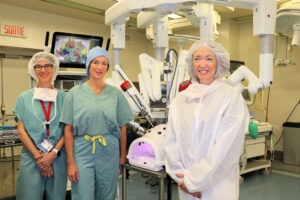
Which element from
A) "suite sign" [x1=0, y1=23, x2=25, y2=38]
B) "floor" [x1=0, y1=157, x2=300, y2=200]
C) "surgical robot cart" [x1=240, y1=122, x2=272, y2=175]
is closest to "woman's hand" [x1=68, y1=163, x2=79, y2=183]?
"floor" [x1=0, y1=157, x2=300, y2=200]

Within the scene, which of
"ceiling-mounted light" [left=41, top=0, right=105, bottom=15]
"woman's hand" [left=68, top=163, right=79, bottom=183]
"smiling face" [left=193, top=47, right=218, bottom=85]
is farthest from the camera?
"ceiling-mounted light" [left=41, top=0, right=105, bottom=15]

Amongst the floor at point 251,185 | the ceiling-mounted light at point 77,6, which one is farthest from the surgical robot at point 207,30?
the ceiling-mounted light at point 77,6

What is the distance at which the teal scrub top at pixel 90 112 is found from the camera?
1849 millimetres

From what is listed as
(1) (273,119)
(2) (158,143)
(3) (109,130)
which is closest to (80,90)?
(3) (109,130)

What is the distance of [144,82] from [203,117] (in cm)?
115

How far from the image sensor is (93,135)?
6.14 ft

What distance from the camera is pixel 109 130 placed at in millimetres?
1935

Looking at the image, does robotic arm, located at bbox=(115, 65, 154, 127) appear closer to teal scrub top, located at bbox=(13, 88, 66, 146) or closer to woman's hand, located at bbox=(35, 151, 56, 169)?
teal scrub top, located at bbox=(13, 88, 66, 146)

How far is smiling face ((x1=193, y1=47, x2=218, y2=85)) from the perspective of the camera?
1.55 m

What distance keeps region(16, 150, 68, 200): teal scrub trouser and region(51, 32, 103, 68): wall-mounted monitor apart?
122cm

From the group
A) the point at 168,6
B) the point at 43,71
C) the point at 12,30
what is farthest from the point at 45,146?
the point at 12,30

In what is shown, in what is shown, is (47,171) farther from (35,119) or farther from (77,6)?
(77,6)

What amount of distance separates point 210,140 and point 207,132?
45 millimetres

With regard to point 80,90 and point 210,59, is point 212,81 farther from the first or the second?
point 80,90
